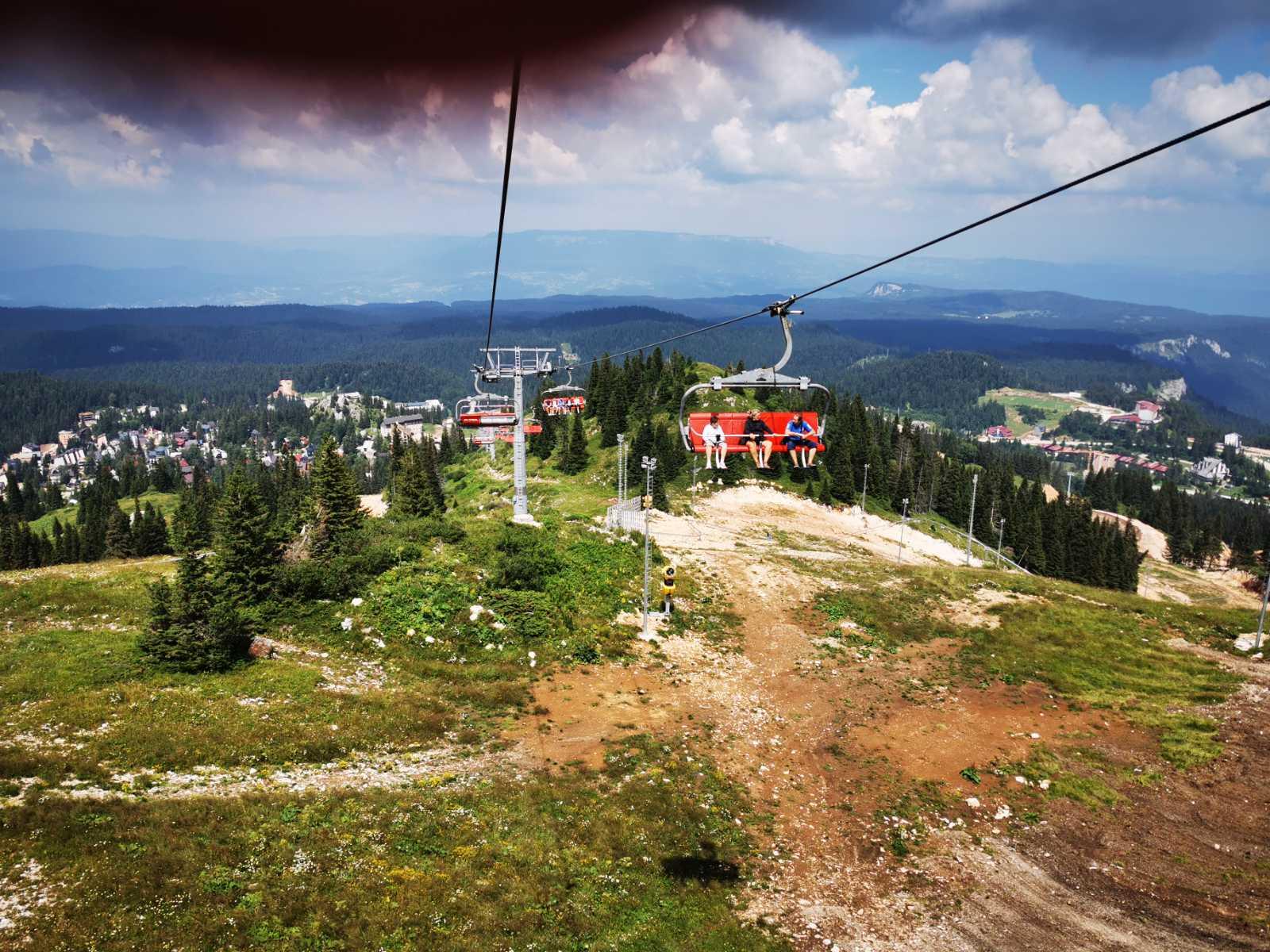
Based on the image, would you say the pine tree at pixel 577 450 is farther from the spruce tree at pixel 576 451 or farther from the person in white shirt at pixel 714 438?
the person in white shirt at pixel 714 438

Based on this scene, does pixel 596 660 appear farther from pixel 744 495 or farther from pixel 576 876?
pixel 744 495

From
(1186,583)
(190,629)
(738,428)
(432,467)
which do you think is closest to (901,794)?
(738,428)

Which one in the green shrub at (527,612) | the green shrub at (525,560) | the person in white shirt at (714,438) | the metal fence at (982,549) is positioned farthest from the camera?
the metal fence at (982,549)

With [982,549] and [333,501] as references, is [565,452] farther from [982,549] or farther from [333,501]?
[982,549]

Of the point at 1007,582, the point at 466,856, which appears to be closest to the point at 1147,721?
the point at 1007,582

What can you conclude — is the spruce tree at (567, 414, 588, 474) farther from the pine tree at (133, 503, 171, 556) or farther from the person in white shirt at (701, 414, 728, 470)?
the person in white shirt at (701, 414, 728, 470)

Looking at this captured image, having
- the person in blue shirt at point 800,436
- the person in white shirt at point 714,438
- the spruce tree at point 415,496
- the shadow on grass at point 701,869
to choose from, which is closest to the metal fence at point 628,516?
the spruce tree at point 415,496
